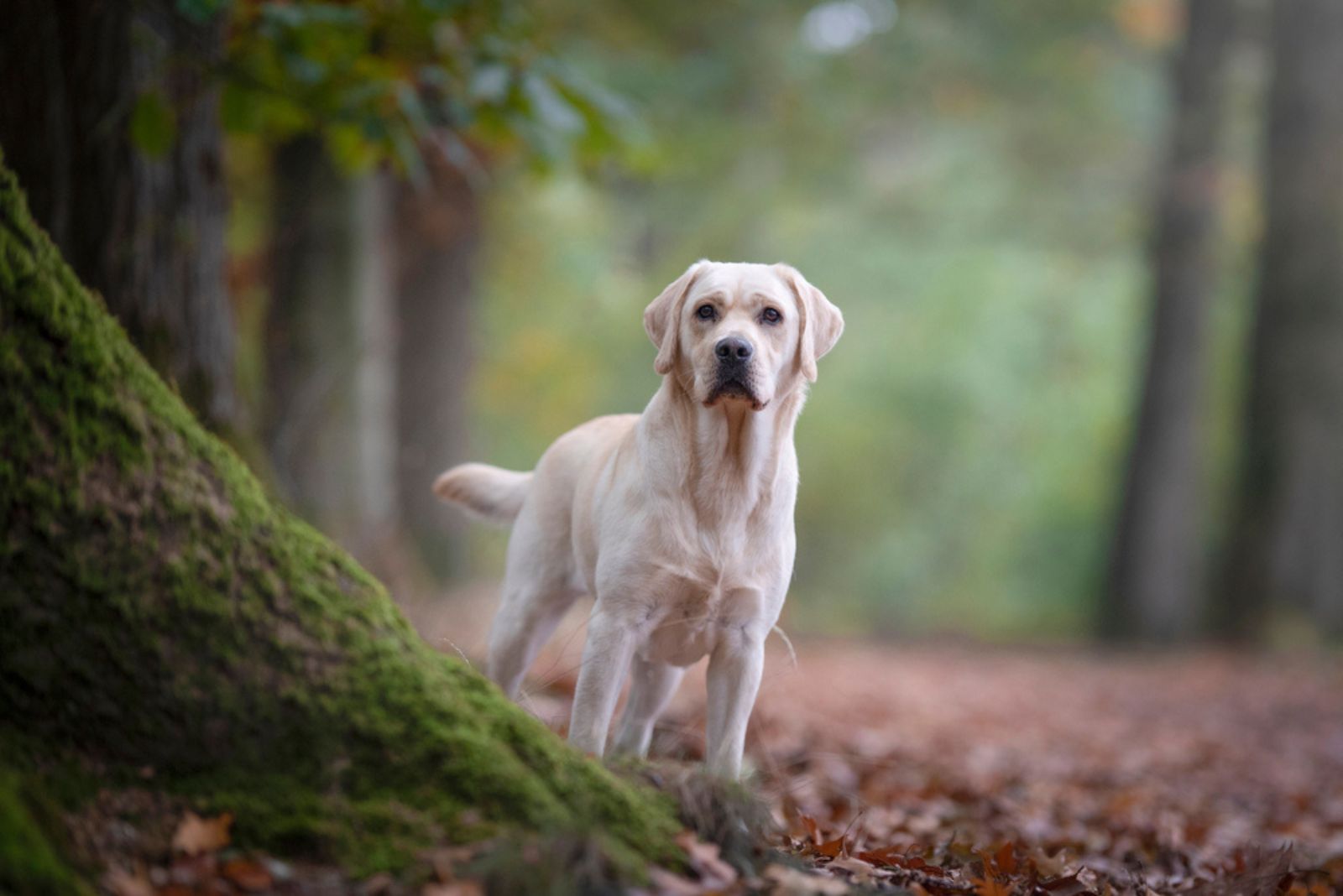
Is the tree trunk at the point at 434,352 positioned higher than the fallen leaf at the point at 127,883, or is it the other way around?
the tree trunk at the point at 434,352

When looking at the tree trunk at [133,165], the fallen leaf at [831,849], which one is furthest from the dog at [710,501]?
the tree trunk at [133,165]

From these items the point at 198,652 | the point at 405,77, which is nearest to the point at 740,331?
the point at 198,652

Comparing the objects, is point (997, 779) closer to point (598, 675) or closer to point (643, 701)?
point (643, 701)

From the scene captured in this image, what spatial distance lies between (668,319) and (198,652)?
5.52 ft

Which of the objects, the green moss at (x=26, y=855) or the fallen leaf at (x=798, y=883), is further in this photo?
the fallen leaf at (x=798, y=883)

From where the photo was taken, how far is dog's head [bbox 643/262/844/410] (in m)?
3.49

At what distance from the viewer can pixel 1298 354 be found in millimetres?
14836

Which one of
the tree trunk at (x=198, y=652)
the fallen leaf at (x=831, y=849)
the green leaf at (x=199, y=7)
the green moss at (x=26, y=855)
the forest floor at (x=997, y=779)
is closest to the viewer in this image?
the green moss at (x=26, y=855)

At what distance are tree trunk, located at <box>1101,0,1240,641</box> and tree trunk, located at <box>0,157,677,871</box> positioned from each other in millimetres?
14810

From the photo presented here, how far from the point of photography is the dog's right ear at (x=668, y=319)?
3637 millimetres

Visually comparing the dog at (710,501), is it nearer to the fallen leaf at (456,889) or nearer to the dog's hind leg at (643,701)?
the dog's hind leg at (643,701)

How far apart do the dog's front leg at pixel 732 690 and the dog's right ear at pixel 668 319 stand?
2.77 feet

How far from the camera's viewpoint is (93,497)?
8.75ft

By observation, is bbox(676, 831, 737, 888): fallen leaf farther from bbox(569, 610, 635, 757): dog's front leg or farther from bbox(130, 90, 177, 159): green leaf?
bbox(130, 90, 177, 159): green leaf
